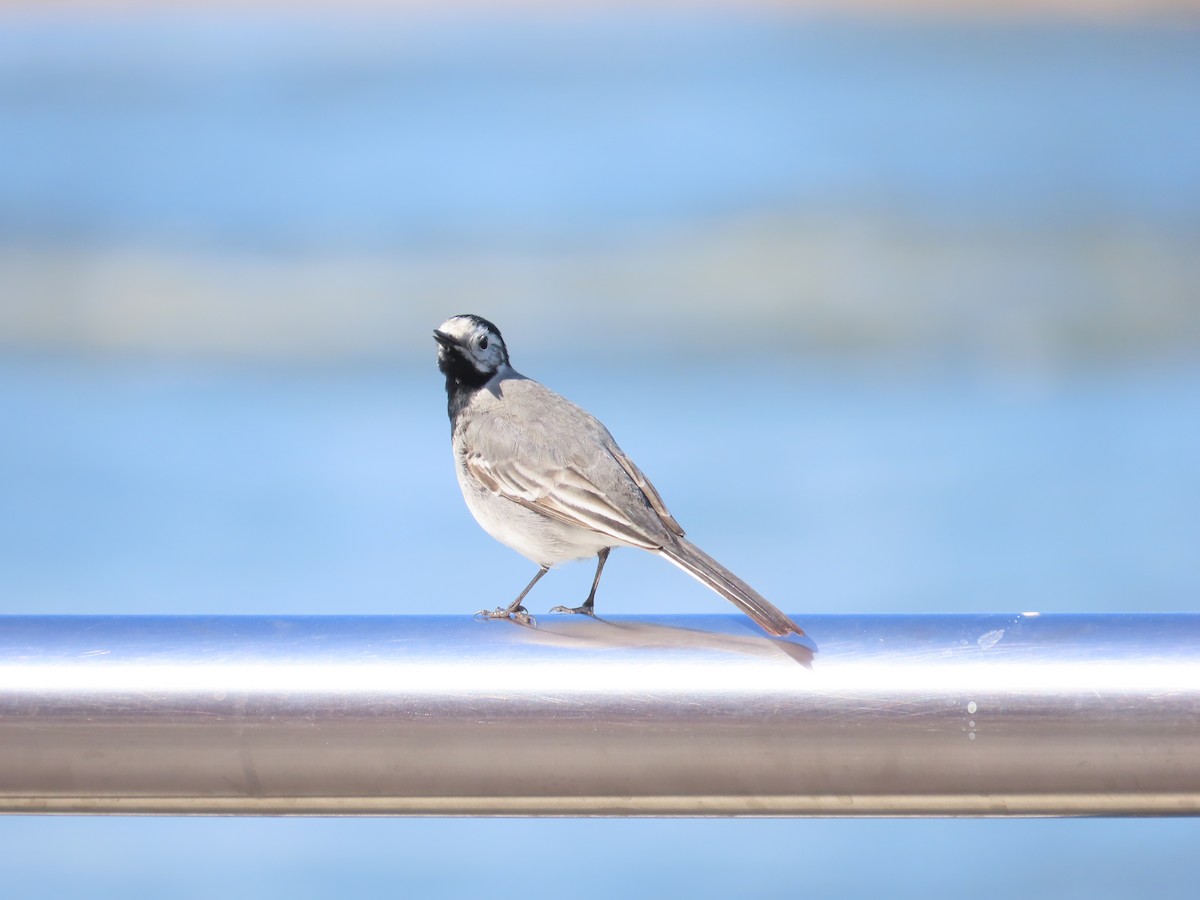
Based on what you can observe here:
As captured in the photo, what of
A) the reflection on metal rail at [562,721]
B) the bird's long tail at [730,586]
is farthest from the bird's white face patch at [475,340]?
the reflection on metal rail at [562,721]

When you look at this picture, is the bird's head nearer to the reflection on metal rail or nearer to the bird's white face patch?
the bird's white face patch

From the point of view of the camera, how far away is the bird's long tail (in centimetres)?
183

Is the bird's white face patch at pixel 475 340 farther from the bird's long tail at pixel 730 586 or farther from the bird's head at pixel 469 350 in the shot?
the bird's long tail at pixel 730 586

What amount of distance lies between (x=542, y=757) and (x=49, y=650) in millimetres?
630

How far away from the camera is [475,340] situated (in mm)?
4598

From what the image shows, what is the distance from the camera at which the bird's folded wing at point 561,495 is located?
362cm

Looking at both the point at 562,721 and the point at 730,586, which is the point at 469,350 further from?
the point at 562,721

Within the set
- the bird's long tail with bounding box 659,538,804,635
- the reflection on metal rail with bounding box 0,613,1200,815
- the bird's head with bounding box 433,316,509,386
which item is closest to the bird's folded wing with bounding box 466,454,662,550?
the bird's long tail with bounding box 659,538,804,635

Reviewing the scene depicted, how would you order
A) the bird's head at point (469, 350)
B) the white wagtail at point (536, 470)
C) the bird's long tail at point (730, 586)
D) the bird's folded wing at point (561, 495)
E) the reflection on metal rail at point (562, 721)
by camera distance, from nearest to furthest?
the reflection on metal rail at point (562, 721)
the bird's long tail at point (730, 586)
the bird's folded wing at point (561, 495)
the white wagtail at point (536, 470)
the bird's head at point (469, 350)

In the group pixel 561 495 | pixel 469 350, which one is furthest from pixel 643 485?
pixel 469 350

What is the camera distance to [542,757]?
1.66 m

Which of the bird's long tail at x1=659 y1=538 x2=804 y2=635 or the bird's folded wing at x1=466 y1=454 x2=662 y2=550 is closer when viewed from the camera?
the bird's long tail at x1=659 y1=538 x2=804 y2=635

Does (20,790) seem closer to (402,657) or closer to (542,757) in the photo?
(402,657)

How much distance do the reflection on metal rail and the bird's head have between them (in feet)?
9.47
